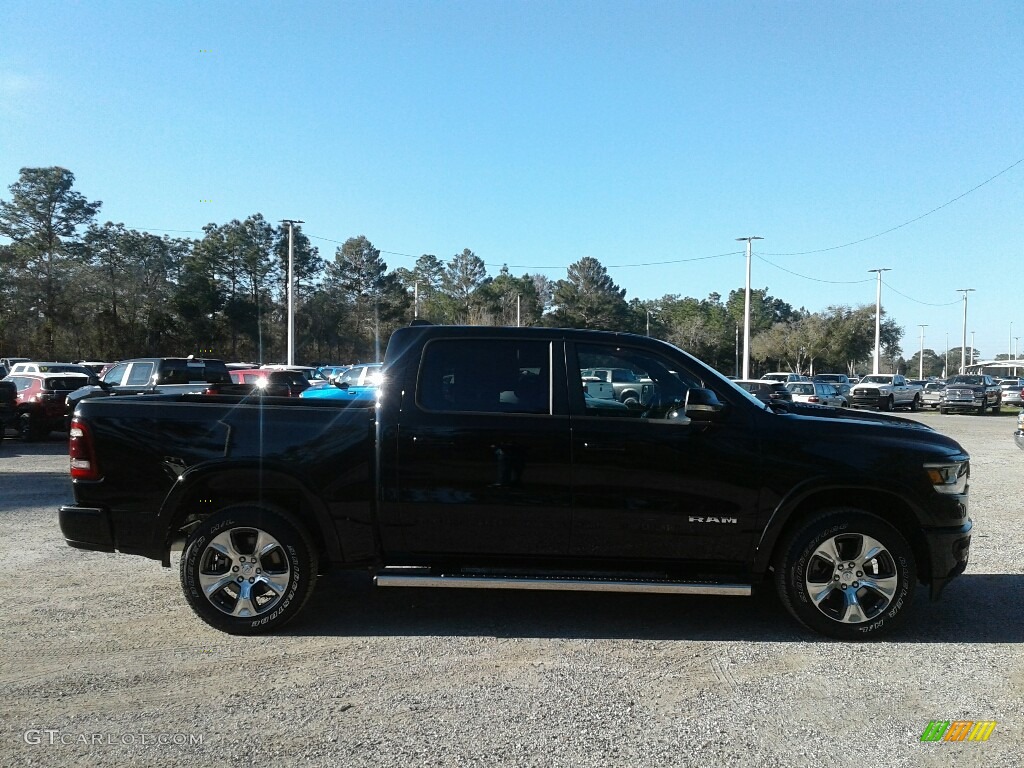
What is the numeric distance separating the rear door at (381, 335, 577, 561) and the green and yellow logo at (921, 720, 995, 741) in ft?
6.92

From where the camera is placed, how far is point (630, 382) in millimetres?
5047

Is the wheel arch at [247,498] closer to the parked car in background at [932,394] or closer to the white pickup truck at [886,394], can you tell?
the white pickup truck at [886,394]

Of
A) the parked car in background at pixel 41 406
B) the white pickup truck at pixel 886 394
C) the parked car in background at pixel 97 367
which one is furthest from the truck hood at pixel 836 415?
the white pickup truck at pixel 886 394

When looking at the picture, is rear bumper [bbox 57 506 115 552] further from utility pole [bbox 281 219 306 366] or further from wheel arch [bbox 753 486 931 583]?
utility pole [bbox 281 219 306 366]

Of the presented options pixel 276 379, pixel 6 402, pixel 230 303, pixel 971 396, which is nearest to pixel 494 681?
pixel 6 402

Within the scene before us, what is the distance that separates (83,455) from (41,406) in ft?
45.2

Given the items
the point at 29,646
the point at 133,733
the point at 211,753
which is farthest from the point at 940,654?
the point at 29,646

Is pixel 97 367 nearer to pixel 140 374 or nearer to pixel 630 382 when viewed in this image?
pixel 140 374

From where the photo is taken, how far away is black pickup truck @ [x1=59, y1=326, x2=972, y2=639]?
15.5 ft

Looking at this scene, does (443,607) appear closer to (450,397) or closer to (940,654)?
(450,397)

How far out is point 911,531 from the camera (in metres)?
4.94

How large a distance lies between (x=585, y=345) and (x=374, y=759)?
2.76 metres

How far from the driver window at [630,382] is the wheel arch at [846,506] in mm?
951

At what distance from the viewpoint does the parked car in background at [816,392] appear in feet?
95.5
